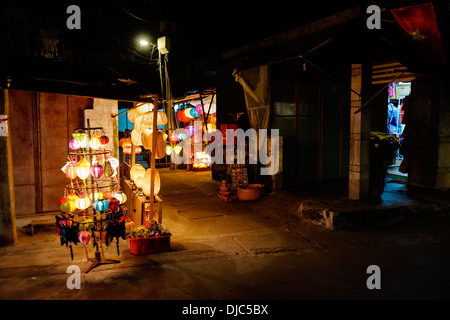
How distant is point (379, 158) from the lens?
34.4ft

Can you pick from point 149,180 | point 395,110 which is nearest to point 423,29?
point 149,180

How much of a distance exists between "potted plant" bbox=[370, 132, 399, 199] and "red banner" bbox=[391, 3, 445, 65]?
108 inches

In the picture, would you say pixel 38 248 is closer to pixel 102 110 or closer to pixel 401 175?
pixel 102 110

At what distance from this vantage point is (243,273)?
6.76 metres

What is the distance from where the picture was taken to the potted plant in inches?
410

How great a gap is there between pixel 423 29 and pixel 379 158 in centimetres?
381

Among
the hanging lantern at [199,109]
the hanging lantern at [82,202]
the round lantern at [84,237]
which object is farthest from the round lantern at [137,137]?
the hanging lantern at [199,109]

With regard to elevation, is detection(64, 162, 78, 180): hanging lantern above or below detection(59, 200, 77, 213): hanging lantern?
above

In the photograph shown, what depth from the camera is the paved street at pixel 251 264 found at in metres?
5.94

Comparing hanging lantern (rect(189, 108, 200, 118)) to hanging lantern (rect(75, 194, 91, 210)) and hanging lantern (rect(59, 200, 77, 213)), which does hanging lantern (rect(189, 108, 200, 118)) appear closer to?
hanging lantern (rect(75, 194, 91, 210))

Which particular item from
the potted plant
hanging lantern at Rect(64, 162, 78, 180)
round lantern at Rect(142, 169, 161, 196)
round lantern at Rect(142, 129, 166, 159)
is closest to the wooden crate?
round lantern at Rect(142, 169, 161, 196)

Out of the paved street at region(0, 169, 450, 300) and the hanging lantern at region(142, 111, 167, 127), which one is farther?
the hanging lantern at region(142, 111, 167, 127)
